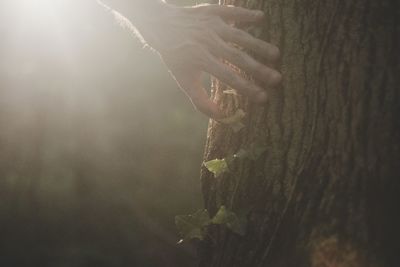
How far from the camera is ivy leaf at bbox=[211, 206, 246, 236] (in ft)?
7.59

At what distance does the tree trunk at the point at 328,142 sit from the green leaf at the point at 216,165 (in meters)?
0.11

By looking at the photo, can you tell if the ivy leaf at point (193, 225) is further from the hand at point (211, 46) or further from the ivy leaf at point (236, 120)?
the hand at point (211, 46)

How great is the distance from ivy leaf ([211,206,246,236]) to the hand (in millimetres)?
471

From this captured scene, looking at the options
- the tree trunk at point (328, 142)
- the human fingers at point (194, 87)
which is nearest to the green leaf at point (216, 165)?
the tree trunk at point (328, 142)

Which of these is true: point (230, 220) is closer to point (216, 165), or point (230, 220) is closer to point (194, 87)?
point (216, 165)

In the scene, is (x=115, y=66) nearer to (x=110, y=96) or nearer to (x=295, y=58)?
(x=110, y=96)

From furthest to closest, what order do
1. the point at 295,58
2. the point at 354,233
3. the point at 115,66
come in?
the point at 115,66
the point at 295,58
the point at 354,233

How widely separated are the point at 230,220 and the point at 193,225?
0.20 metres

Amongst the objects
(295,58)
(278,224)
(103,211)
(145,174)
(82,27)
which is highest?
(82,27)

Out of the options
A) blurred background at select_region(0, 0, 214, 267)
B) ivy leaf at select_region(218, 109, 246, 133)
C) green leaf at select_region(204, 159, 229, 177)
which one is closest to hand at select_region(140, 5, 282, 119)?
ivy leaf at select_region(218, 109, 246, 133)

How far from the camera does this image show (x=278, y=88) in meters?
2.25

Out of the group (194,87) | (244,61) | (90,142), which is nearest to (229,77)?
(244,61)

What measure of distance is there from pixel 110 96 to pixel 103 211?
6.01 ft

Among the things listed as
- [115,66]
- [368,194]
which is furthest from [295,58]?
[115,66]
